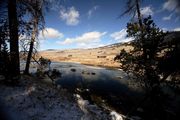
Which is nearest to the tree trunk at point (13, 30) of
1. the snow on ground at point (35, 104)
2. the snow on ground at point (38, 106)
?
the snow on ground at point (38, 106)

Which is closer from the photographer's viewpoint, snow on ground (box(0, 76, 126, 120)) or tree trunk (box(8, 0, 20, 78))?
snow on ground (box(0, 76, 126, 120))

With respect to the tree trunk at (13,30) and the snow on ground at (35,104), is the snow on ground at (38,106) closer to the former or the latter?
the snow on ground at (35,104)

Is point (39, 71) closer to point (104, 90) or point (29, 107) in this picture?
point (29, 107)

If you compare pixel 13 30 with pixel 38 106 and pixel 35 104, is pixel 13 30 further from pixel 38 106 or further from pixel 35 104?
pixel 38 106

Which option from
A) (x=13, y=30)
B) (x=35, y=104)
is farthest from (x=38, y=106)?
(x=13, y=30)

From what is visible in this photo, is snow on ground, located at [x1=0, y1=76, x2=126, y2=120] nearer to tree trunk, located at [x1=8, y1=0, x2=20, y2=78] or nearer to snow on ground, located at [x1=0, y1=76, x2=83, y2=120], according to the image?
snow on ground, located at [x1=0, y1=76, x2=83, y2=120]

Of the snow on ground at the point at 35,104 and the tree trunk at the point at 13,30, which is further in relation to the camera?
the tree trunk at the point at 13,30

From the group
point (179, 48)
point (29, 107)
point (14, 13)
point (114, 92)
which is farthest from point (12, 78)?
point (114, 92)

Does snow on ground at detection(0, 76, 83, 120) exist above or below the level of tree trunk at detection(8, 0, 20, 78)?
below

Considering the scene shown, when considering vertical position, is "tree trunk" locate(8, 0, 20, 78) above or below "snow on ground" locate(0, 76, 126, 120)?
above

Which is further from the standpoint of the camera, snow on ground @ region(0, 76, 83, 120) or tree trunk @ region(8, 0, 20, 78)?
tree trunk @ region(8, 0, 20, 78)

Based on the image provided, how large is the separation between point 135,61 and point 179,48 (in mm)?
2588

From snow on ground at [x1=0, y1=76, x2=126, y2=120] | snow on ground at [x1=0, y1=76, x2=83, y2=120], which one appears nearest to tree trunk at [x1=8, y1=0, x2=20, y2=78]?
snow on ground at [x1=0, y1=76, x2=126, y2=120]

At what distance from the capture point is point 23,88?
11461 millimetres
